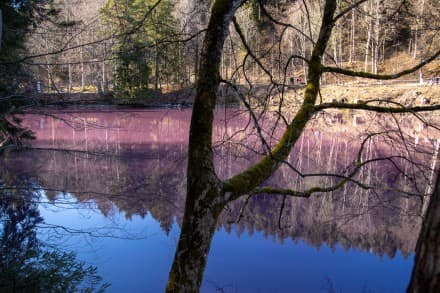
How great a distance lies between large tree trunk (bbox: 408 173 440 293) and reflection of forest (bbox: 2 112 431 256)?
2.59 meters

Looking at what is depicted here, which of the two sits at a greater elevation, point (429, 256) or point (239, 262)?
point (429, 256)

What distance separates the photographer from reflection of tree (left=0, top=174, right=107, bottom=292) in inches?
134

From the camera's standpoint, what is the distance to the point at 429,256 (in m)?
0.73

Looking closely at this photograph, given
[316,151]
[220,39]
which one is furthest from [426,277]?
[316,151]

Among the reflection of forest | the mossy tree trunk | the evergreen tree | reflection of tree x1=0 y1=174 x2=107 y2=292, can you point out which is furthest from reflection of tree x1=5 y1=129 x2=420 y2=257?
the mossy tree trunk

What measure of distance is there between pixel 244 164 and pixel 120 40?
626cm

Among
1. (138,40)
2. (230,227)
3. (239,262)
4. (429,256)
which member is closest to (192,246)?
(429,256)

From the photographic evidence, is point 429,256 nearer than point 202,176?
Yes

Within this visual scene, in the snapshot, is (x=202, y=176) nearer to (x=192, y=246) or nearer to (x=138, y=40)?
(x=192, y=246)

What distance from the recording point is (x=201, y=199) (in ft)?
5.69

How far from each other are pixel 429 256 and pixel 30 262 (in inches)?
173

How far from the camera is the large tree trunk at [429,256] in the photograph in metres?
0.72

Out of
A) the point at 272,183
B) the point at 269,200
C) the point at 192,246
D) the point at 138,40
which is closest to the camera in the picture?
the point at 192,246

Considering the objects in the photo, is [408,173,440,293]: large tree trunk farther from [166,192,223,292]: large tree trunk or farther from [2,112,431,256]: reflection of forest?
[2,112,431,256]: reflection of forest
